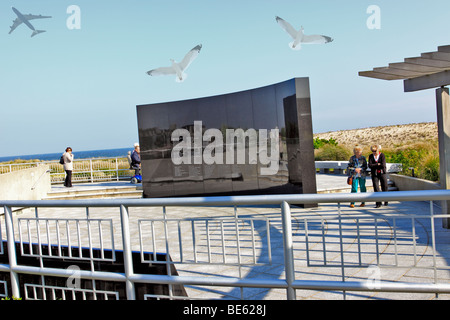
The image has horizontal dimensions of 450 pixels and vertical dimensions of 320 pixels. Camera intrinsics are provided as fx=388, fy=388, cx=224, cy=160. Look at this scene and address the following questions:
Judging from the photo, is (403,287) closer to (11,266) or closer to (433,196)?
(433,196)

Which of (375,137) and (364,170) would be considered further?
(375,137)

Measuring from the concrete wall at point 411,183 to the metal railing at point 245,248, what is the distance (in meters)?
3.03

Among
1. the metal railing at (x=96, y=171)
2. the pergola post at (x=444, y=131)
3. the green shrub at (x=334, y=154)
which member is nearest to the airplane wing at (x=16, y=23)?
the pergola post at (x=444, y=131)

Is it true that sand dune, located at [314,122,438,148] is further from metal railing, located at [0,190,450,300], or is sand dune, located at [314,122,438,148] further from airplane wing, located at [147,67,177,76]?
metal railing, located at [0,190,450,300]

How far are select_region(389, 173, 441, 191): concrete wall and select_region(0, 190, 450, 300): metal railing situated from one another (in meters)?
3.03

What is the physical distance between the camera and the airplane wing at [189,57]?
11.5 m

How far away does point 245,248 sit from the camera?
658cm

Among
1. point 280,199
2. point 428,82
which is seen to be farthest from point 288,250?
point 428,82

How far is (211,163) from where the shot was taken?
12.7m

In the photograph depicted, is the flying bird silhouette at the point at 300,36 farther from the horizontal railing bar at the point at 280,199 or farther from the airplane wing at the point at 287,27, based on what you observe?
the horizontal railing bar at the point at 280,199

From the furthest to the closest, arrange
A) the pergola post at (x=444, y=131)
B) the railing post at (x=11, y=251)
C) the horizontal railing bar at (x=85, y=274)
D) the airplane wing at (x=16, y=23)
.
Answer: the airplane wing at (x=16, y=23) < the pergola post at (x=444, y=131) < the railing post at (x=11, y=251) < the horizontal railing bar at (x=85, y=274)

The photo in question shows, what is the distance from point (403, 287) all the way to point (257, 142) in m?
8.88
